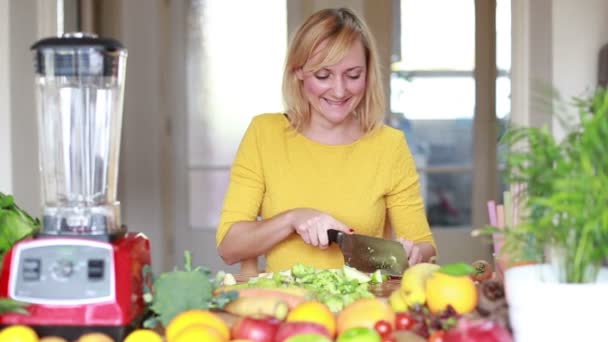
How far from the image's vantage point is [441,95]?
16.8 ft

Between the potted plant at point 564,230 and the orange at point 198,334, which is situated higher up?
the potted plant at point 564,230

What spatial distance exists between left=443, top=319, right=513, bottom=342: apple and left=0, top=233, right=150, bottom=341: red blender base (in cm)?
51

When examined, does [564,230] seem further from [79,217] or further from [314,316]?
Answer: [79,217]

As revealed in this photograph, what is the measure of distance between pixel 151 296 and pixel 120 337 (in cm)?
11

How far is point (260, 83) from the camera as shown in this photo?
512 cm

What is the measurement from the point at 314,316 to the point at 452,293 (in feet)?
0.71

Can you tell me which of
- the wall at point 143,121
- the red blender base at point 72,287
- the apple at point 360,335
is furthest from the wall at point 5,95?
the wall at point 143,121

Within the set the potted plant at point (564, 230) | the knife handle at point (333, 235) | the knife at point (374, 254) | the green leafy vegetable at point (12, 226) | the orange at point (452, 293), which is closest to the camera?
the potted plant at point (564, 230)

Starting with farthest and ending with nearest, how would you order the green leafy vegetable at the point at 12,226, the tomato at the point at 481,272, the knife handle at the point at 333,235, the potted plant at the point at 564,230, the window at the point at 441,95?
the window at the point at 441,95, the knife handle at the point at 333,235, the tomato at the point at 481,272, the green leafy vegetable at the point at 12,226, the potted plant at the point at 564,230

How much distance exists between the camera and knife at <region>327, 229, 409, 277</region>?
1897 mm

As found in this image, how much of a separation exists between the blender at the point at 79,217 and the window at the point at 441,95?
3592 millimetres

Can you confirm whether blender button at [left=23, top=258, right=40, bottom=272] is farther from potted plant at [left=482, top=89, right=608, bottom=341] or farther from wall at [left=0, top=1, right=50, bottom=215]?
wall at [left=0, top=1, right=50, bottom=215]

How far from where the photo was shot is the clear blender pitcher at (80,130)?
4.51 feet

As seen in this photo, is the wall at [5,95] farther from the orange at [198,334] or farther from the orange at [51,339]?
the orange at [198,334]
